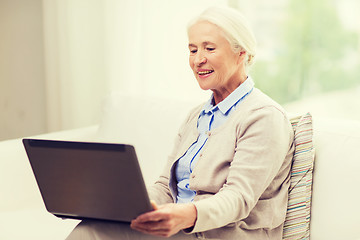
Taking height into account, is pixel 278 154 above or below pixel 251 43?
below

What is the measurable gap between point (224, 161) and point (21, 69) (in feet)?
7.66

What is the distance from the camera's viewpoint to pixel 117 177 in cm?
126

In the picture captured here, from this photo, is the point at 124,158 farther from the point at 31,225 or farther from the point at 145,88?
the point at 145,88

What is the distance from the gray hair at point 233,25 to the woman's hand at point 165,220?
0.51 meters

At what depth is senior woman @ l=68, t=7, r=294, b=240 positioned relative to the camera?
1.33 m

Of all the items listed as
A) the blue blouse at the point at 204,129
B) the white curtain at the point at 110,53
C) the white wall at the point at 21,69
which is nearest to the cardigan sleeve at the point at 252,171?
the blue blouse at the point at 204,129

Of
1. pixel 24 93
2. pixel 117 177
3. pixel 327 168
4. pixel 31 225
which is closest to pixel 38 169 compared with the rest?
pixel 117 177

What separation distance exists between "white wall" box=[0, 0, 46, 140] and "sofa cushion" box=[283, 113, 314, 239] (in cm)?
226

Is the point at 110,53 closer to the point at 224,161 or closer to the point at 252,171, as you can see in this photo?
the point at 224,161

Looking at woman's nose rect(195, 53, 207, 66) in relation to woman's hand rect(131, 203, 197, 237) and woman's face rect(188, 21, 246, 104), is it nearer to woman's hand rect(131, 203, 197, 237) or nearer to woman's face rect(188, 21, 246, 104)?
woman's face rect(188, 21, 246, 104)

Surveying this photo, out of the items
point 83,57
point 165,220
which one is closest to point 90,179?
point 165,220

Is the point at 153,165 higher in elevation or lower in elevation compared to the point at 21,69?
lower

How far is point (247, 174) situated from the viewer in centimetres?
140

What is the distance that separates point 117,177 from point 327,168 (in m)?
0.64
